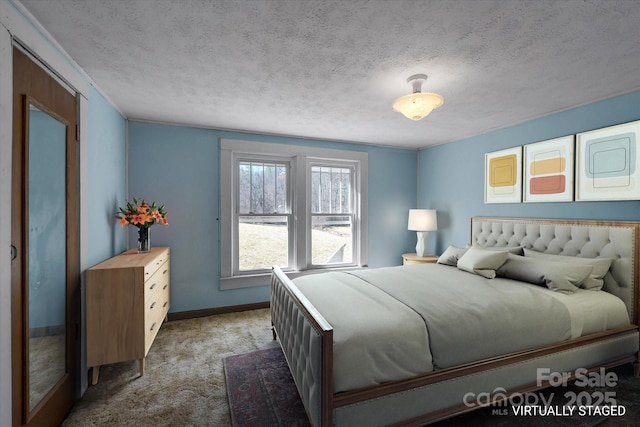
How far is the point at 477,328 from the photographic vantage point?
6.02ft

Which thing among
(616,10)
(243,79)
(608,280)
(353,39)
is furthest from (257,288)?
(616,10)

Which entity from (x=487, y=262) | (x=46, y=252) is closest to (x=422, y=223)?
(x=487, y=262)

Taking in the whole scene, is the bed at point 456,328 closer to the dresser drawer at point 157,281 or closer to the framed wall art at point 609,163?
the framed wall art at point 609,163

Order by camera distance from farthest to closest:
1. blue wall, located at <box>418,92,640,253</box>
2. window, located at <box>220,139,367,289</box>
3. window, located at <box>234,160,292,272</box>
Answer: window, located at <box>234,160,292,272</box>, window, located at <box>220,139,367,289</box>, blue wall, located at <box>418,92,640,253</box>

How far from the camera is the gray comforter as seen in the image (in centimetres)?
155

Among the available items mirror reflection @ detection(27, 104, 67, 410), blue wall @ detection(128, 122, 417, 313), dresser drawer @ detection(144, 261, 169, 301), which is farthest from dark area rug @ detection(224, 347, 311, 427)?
blue wall @ detection(128, 122, 417, 313)

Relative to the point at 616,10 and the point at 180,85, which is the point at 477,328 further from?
the point at 180,85

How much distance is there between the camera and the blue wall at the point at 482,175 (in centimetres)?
261

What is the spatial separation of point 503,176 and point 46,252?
14.7 feet

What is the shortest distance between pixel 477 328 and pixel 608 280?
178 centimetres

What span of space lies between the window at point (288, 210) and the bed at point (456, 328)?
1.31 meters

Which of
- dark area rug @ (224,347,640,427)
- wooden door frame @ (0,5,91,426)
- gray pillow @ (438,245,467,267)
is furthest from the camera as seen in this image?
gray pillow @ (438,245,467,267)

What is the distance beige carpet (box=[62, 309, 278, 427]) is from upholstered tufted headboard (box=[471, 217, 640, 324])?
10.1 feet

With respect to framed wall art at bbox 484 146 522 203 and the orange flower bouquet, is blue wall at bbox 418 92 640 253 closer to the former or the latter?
framed wall art at bbox 484 146 522 203
